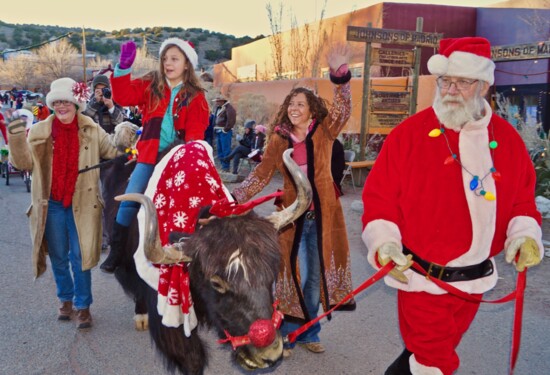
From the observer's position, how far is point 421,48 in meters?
15.6

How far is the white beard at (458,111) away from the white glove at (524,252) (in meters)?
0.73

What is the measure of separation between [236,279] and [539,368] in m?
2.70

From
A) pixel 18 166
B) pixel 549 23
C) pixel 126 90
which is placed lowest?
pixel 18 166

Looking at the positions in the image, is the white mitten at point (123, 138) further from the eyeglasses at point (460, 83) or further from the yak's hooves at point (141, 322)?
the eyeglasses at point (460, 83)

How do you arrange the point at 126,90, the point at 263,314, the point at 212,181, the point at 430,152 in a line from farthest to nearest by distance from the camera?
the point at 126,90 → the point at 212,181 → the point at 430,152 → the point at 263,314

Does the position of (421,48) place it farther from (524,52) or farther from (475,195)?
(475,195)

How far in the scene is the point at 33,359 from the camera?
13.8 feet

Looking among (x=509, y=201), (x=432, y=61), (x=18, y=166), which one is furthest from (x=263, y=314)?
(x=18, y=166)

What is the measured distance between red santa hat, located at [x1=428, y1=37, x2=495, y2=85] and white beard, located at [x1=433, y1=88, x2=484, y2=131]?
0.44 feet

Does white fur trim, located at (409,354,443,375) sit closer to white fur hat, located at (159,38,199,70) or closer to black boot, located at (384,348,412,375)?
black boot, located at (384,348,412,375)

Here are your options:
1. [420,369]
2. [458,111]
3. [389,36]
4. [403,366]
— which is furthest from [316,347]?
[389,36]

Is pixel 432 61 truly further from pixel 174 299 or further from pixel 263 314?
pixel 174 299

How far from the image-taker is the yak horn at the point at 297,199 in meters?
3.08

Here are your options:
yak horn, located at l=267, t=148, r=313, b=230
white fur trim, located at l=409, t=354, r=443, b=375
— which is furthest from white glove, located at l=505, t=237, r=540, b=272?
yak horn, located at l=267, t=148, r=313, b=230
